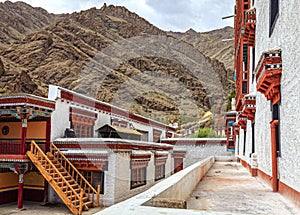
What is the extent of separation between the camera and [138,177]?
610 inches

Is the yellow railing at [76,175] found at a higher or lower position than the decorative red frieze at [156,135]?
lower

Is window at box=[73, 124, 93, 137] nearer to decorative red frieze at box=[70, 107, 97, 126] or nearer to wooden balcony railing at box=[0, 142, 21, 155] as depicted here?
decorative red frieze at box=[70, 107, 97, 126]

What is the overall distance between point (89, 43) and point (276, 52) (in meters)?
84.2

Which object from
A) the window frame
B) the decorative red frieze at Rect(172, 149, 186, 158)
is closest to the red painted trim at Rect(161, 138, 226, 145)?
the decorative red frieze at Rect(172, 149, 186, 158)

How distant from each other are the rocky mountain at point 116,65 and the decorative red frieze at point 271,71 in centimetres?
4396

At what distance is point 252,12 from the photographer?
9.98m

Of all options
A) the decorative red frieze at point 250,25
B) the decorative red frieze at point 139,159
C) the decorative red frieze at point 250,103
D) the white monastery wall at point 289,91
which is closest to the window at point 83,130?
the decorative red frieze at point 139,159

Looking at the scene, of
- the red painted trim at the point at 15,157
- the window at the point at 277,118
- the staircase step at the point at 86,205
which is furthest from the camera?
the red painted trim at the point at 15,157

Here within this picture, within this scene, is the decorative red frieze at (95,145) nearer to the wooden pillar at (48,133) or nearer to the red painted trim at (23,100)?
the wooden pillar at (48,133)

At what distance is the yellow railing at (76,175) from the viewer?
12.6m

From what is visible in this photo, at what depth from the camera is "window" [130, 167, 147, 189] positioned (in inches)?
581

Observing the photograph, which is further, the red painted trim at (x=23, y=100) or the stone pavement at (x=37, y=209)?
the red painted trim at (x=23, y=100)

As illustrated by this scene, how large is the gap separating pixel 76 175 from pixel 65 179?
78cm

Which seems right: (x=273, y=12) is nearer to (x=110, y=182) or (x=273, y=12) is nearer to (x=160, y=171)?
(x=110, y=182)
